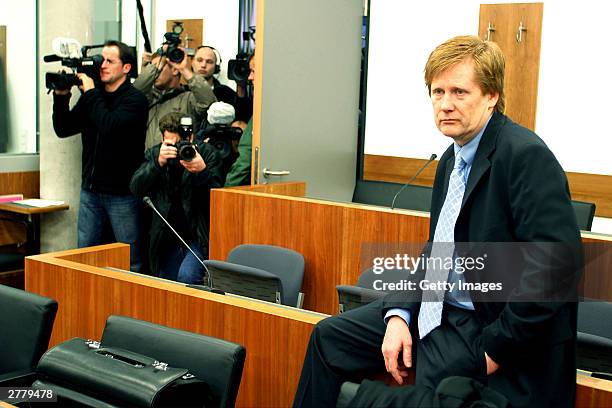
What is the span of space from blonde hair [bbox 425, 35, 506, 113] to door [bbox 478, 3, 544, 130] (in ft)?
10.0

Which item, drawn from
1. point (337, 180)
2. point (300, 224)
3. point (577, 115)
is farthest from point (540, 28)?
point (300, 224)

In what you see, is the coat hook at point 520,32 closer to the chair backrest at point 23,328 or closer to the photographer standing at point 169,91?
the photographer standing at point 169,91

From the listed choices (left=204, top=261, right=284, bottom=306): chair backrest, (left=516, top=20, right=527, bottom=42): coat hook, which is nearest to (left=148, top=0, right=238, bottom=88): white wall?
(left=516, top=20, right=527, bottom=42): coat hook

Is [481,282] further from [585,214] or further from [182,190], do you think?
[182,190]

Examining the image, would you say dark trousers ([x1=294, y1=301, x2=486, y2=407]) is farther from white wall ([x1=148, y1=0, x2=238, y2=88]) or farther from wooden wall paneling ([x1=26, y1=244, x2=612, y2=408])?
white wall ([x1=148, y1=0, x2=238, y2=88])

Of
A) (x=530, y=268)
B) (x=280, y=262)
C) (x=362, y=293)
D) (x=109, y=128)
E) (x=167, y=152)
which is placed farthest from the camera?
(x=109, y=128)

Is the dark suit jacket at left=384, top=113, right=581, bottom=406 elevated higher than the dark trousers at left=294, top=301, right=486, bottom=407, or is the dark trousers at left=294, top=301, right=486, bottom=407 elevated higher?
the dark suit jacket at left=384, top=113, right=581, bottom=406

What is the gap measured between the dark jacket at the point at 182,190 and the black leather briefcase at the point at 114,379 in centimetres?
243

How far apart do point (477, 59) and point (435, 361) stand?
0.74m

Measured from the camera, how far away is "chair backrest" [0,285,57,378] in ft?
7.56

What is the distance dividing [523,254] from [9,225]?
4415mm

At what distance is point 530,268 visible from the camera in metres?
1.71

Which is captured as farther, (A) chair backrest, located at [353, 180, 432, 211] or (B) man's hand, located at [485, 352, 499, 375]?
(A) chair backrest, located at [353, 180, 432, 211]

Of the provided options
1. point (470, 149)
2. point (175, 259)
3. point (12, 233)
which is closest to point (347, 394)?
point (470, 149)
